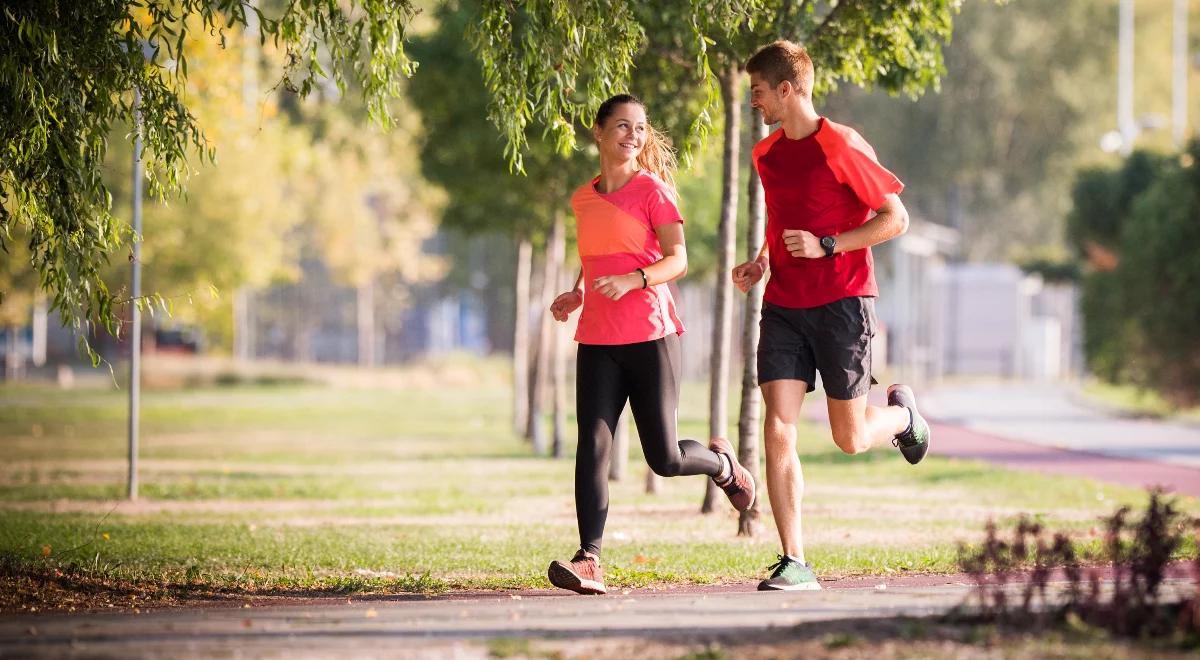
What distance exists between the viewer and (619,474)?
693 inches

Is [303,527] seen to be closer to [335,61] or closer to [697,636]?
[335,61]

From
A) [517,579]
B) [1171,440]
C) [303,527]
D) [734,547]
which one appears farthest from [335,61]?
[1171,440]

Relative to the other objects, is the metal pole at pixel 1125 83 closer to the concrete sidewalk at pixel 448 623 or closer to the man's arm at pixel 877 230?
the man's arm at pixel 877 230

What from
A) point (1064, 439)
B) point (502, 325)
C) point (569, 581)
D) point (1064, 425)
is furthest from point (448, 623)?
point (502, 325)

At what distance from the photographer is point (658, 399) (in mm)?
7770

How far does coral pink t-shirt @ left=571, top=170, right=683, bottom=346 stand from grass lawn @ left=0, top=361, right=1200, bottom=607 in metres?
1.46

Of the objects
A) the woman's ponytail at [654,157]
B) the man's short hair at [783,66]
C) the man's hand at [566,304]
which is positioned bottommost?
the man's hand at [566,304]

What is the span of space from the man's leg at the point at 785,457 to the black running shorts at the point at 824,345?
2.3 inches

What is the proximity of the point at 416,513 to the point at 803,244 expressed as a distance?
7.76m

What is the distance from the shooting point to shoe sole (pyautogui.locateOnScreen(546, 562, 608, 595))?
7.60 m

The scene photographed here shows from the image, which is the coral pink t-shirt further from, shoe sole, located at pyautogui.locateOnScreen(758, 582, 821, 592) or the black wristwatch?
shoe sole, located at pyautogui.locateOnScreen(758, 582, 821, 592)

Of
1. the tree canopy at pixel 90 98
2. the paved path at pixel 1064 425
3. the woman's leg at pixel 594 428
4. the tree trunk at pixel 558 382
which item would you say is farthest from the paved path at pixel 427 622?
the tree trunk at pixel 558 382

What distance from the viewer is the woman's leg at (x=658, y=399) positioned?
7734 millimetres

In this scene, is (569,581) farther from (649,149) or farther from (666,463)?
(649,149)
